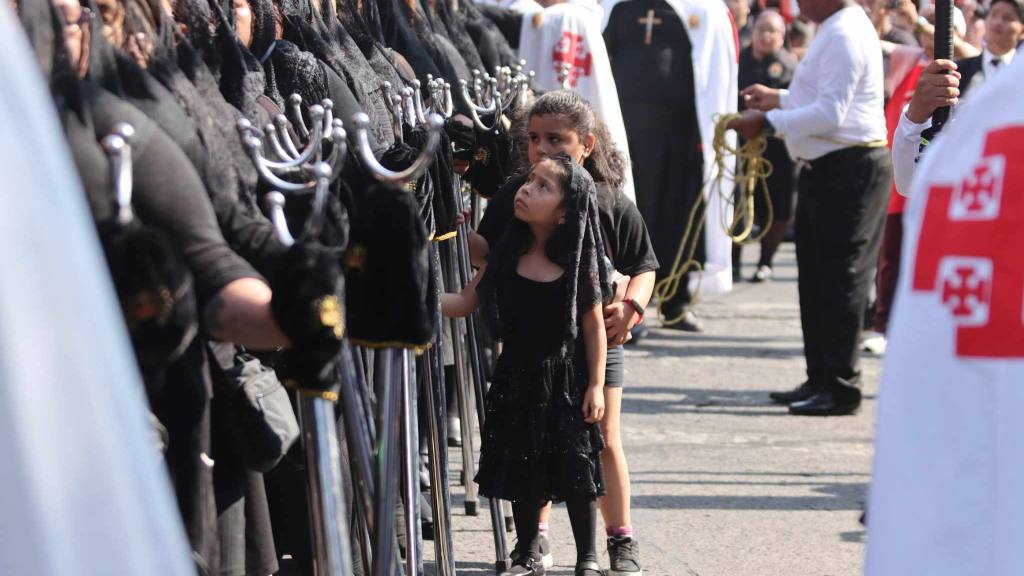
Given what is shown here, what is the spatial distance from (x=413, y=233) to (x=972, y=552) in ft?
3.31

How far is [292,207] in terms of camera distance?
323cm

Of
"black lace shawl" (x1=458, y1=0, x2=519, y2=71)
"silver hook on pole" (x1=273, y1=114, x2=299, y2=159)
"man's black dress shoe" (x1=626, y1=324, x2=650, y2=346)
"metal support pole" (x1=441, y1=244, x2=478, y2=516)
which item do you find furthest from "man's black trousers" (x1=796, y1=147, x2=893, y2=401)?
"silver hook on pole" (x1=273, y1=114, x2=299, y2=159)

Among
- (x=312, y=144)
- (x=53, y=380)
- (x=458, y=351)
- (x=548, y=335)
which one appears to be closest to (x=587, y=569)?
(x=548, y=335)

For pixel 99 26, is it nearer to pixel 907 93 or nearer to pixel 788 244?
pixel 907 93

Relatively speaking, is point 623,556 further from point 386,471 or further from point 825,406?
point 825,406

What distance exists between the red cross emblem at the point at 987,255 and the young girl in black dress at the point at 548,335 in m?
2.13

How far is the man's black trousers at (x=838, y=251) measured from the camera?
6766 millimetres

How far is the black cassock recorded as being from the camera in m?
8.71

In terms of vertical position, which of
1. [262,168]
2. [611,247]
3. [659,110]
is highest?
[262,168]

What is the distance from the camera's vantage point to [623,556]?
4.46m

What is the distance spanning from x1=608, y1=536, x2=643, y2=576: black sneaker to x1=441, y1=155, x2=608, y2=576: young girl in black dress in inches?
12.7

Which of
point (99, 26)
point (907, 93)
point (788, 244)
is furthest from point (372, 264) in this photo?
point (788, 244)

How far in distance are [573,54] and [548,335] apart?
378 centimetres

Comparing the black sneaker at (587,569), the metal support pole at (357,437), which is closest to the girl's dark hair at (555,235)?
the black sneaker at (587,569)
